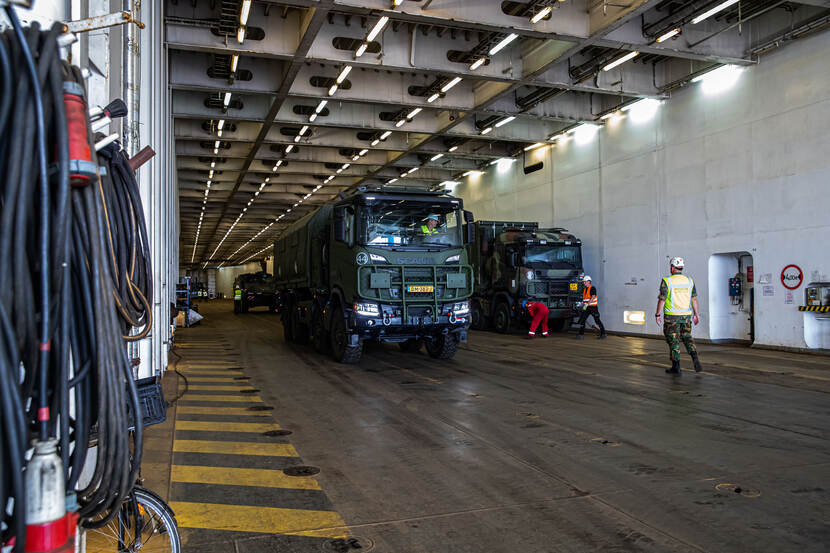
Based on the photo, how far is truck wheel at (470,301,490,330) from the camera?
2019 cm

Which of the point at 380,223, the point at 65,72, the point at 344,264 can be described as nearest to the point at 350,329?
the point at 344,264

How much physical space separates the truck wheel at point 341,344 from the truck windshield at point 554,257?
8064 millimetres

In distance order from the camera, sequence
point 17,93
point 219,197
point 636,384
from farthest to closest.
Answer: point 219,197, point 636,384, point 17,93

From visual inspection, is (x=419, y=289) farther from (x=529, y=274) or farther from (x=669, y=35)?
(x=669, y=35)

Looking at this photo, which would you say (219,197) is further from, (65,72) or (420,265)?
(65,72)

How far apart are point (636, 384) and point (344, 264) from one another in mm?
5331

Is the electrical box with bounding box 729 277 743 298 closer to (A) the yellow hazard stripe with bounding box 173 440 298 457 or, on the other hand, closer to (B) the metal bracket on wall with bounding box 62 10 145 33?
(A) the yellow hazard stripe with bounding box 173 440 298 457

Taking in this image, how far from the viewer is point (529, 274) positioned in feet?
57.5

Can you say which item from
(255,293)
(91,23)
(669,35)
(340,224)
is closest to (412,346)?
(340,224)

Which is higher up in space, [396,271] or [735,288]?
[396,271]

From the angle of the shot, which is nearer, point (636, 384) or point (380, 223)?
point (636, 384)

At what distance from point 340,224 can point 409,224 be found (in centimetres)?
126

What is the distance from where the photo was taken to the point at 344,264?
35.5 feet

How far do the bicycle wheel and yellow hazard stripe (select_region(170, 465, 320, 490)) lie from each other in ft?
4.25
